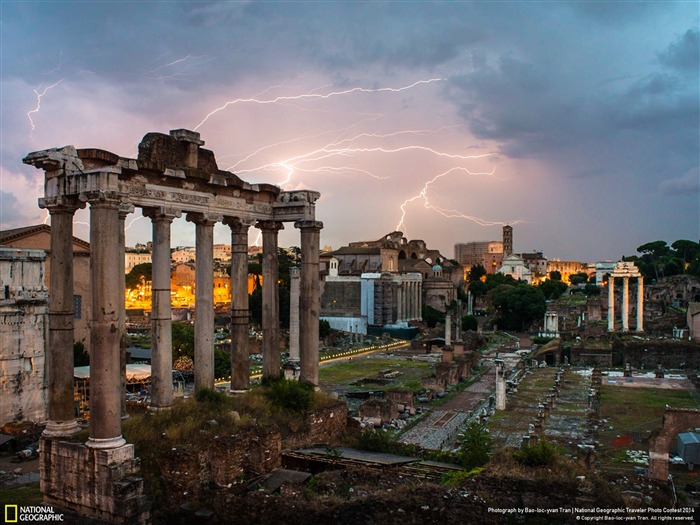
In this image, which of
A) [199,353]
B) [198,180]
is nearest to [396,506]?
[199,353]

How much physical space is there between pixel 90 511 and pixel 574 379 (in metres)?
35.1

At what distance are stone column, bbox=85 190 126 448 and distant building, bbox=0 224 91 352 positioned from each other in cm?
2624

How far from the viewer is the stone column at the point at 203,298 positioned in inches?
600

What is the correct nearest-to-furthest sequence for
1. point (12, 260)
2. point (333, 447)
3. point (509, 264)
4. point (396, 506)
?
point (396, 506) < point (333, 447) < point (12, 260) < point (509, 264)

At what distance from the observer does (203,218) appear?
599 inches

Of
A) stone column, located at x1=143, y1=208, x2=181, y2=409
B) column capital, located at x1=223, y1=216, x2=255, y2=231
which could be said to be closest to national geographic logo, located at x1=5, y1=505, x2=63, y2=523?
stone column, located at x1=143, y1=208, x2=181, y2=409

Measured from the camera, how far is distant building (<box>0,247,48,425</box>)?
24.7 meters

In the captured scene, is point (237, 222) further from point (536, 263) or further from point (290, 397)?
point (536, 263)

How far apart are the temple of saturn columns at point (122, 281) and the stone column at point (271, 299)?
0.03 metres

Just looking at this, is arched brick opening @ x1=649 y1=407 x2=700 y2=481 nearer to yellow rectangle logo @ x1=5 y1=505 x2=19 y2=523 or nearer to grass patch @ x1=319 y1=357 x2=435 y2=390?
yellow rectangle logo @ x1=5 y1=505 x2=19 y2=523

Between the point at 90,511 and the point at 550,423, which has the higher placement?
the point at 90,511

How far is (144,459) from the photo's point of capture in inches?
474

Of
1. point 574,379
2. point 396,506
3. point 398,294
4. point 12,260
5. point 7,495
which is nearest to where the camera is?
point 396,506

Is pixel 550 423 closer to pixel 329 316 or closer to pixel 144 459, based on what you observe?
pixel 144 459
